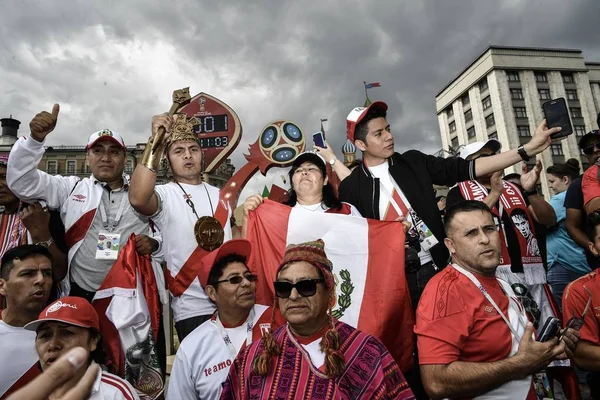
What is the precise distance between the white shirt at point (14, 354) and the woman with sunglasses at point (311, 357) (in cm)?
170

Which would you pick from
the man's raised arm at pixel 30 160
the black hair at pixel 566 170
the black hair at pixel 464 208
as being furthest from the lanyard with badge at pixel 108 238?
the black hair at pixel 566 170

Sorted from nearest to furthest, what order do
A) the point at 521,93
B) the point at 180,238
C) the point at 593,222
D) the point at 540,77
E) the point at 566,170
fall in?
1. the point at 593,222
2. the point at 180,238
3. the point at 566,170
4. the point at 521,93
5. the point at 540,77

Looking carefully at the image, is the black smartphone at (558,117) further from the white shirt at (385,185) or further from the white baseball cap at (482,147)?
the white shirt at (385,185)

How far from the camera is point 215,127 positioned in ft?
29.0

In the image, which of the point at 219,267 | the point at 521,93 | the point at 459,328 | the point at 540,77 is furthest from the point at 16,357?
the point at 540,77

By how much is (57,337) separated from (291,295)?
1.53 meters

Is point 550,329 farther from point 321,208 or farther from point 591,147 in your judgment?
point 591,147

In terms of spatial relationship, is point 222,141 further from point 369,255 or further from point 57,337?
point 57,337

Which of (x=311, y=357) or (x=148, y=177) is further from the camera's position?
(x=148, y=177)

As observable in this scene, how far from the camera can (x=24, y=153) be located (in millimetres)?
3234

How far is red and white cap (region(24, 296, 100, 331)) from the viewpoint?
2.55 meters

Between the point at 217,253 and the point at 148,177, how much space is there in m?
0.80

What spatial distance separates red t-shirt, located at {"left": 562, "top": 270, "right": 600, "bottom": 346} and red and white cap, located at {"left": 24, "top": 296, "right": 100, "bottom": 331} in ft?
10.6

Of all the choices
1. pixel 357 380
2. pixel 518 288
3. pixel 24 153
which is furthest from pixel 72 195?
pixel 518 288
